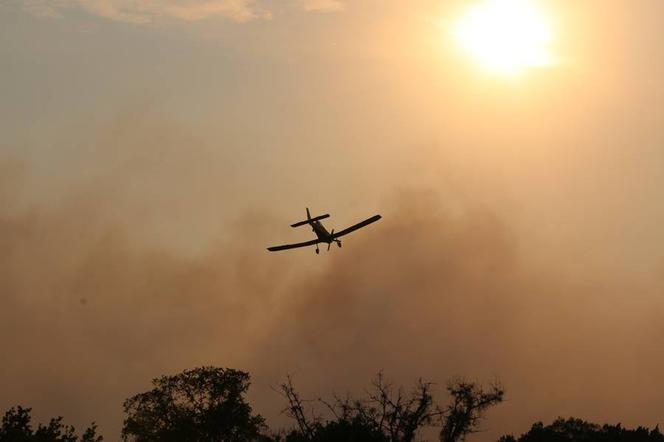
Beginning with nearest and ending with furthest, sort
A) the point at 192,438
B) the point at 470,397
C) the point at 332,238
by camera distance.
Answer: the point at 470,397 < the point at 332,238 < the point at 192,438

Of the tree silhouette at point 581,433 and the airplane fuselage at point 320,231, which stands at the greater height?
the airplane fuselage at point 320,231

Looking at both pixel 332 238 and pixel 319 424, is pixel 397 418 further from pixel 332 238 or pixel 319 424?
pixel 332 238

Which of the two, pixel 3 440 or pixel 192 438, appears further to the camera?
pixel 192 438

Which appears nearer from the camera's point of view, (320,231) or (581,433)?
(320,231)

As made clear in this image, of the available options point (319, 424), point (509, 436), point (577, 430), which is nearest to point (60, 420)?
point (319, 424)

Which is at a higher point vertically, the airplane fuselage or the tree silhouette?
the airplane fuselage

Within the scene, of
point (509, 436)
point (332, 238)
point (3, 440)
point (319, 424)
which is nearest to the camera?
point (3, 440)

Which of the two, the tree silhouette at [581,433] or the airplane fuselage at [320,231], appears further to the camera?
the tree silhouette at [581,433]

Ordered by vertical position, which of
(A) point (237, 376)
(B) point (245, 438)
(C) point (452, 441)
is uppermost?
(A) point (237, 376)

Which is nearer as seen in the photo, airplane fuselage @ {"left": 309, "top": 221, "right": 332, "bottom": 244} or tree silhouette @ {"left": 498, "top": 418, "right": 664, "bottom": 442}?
airplane fuselage @ {"left": 309, "top": 221, "right": 332, "bottom": 244}

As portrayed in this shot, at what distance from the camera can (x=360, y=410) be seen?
92.9 m

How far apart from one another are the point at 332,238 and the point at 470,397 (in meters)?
22.1

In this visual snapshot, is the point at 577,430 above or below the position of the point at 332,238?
below

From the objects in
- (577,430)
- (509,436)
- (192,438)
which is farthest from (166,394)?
(577,430)
